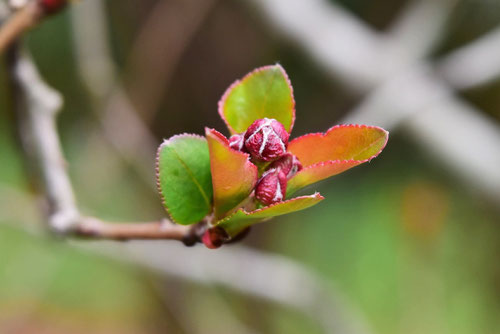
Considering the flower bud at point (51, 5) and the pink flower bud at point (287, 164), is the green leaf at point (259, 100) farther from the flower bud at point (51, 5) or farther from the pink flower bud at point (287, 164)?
the flower bud at point (51, 5)

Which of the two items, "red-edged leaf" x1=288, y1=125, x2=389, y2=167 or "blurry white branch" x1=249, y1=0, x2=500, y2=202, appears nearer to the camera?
"red-edged leaf" x1=288, y1=125, x2=389, y2=167

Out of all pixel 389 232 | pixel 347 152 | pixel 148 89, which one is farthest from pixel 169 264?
pixel 389 232

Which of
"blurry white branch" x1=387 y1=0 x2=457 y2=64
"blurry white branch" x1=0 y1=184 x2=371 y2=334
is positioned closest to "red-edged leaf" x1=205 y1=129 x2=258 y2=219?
"blurry white branch" x1=0 y1=184 x2=371 y2=334

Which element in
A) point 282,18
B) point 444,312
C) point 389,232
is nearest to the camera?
point 282,18

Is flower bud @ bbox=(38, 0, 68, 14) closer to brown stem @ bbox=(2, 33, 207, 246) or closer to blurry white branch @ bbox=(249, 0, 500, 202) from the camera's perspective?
brown stem @ bbox=(2, 33, 207, 246)

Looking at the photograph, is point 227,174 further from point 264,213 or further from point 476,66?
point 476,66

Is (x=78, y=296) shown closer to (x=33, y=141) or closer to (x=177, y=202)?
(x=33, y=141)

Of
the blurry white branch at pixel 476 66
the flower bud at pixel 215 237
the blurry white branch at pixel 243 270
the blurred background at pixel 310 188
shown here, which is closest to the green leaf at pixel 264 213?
the flower bud at pixel 215 237
